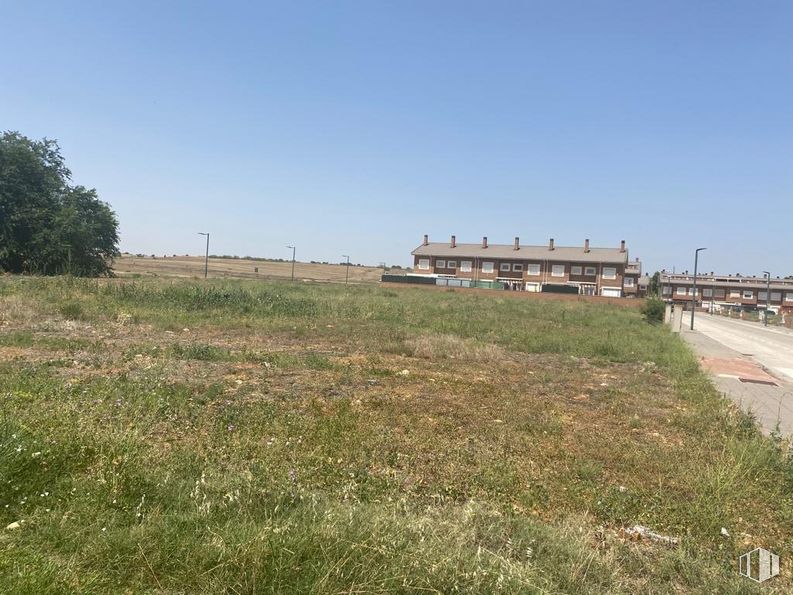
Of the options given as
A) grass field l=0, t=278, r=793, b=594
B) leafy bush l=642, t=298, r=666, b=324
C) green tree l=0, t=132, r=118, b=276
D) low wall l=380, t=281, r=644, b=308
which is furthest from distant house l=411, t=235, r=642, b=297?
grass field l=0, t=278, r=793, b=594

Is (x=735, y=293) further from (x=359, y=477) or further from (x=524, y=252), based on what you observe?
(x=359, y=477)

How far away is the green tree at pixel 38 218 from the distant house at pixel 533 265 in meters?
49.1

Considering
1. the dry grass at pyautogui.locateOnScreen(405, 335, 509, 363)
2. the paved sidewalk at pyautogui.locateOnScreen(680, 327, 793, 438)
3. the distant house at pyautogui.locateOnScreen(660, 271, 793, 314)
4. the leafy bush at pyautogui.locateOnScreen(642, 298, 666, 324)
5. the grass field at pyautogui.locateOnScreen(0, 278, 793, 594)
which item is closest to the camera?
the grass field at pyautogui.locateOnScreen(0, 278, 793, 594)

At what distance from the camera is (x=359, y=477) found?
438 centimetres

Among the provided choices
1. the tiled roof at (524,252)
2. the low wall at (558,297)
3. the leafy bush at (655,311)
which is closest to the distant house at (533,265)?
the tiled roof at (524,252)

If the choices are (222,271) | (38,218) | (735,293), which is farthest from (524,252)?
(38,218)

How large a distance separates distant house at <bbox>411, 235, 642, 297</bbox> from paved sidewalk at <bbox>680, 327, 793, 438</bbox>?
4696 cm

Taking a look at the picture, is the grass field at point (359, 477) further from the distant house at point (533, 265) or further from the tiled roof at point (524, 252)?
the tiled roof at point (524, 252)

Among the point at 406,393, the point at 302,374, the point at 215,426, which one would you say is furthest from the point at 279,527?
the point at 302,374

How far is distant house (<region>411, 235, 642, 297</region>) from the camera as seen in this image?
68.6m

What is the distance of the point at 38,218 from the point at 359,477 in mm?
45032

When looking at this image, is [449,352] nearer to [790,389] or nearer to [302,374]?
[302,374]

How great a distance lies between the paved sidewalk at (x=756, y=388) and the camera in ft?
26.1

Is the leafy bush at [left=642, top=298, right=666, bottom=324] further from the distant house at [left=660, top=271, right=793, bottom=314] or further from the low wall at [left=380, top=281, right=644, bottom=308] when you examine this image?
the distant house at [left=660, top=271, right=793, bottom=314]
